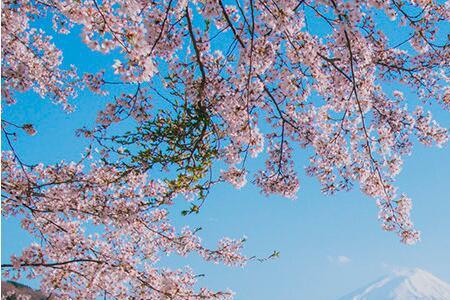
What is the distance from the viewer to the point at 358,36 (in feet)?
18.3

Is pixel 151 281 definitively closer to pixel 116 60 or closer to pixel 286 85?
pixel 286 85

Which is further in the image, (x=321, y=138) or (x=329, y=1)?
(x=321, y=138)

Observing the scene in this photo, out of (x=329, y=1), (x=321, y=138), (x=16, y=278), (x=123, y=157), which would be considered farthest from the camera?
(x=16, y=278)

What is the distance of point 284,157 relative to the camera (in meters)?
8.31

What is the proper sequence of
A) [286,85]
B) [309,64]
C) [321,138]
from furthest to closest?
[321,138] → [286,85] → [309,64]

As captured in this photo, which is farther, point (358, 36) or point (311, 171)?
point (311, 171)

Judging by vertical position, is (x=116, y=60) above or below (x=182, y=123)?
below

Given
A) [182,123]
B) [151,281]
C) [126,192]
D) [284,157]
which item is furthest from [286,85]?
[151,281]

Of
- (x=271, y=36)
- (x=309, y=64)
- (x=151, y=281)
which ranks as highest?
(x=271, y=36)

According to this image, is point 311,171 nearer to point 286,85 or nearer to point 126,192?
point 286,85

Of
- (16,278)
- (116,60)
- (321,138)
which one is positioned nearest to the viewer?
(116,60)

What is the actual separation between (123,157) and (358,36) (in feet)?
12.6

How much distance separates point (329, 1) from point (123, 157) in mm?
3910

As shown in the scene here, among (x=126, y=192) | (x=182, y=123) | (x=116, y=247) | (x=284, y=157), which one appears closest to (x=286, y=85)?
(x=182, y=123)
